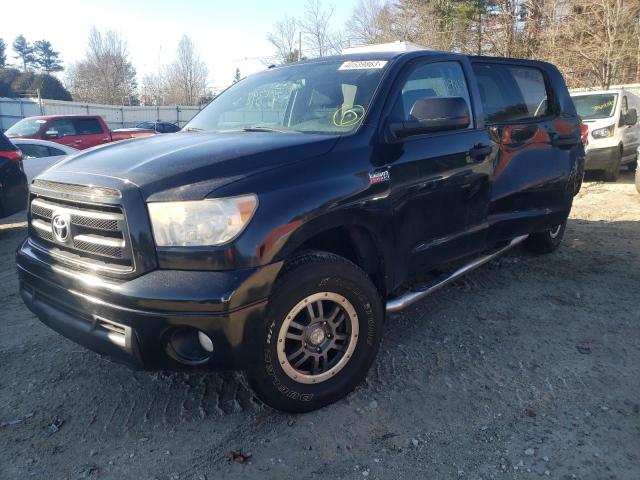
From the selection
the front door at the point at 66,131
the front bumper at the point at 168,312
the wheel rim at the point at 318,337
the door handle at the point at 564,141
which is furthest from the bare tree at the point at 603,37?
the front bumper at the point at 168,312

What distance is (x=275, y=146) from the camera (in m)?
2.69

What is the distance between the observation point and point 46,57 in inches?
2936

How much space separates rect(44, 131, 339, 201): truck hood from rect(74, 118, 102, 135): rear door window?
479 inches

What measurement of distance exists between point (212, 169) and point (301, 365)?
1.12 metres

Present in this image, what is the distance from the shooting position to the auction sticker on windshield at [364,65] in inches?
131

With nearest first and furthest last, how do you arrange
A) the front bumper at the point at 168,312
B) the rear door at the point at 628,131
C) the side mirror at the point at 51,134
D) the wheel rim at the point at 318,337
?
the front bumper at the point at 168,312 → the wheel rim at the point at 318,337 → the rear door at the point at 628,131 → the side mirror at the point at 51,134

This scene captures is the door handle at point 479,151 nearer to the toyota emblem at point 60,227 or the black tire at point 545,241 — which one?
the black tire at point 545,241

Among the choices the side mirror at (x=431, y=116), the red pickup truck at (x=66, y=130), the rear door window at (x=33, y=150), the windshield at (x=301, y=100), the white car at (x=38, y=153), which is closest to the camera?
the side mirror at (x=431, y=116)

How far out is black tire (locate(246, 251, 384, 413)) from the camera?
2492mm

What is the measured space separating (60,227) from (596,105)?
10959mm

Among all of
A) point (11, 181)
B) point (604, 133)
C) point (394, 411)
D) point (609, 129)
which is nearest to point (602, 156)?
point (604, 133)

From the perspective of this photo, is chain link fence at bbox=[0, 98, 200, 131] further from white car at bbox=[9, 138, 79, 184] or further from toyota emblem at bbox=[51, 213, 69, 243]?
toyota emblem at bbox=[51, 213, 69, 243]

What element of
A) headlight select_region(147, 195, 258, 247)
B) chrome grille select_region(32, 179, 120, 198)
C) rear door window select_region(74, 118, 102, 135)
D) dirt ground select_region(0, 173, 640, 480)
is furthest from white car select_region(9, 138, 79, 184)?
headlight select_region(147, 195, 258, 247)

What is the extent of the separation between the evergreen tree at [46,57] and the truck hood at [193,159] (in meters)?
82.8
